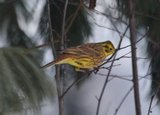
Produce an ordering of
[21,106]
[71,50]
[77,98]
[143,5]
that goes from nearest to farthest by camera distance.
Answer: [71,50]
[21,106]
[143,5]
[77,98]

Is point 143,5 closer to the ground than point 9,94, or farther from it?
farther from it

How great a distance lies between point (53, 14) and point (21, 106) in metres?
0.43

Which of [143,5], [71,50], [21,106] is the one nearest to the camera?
[71,50]

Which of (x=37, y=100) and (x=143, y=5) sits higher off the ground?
(x=143, y=5)

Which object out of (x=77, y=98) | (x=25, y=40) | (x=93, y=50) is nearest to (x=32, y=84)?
(x=93, y=50)

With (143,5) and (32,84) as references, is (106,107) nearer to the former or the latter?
(143,5)

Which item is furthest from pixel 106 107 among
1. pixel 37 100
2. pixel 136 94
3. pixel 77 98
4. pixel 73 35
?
pixel 136 94

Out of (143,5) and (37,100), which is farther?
(143,5)

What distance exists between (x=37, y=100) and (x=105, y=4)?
0.43 metres

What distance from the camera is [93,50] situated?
0.87m

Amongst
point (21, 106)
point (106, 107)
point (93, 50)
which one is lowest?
point (106, 107)

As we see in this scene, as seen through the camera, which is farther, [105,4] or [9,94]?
[105,4]

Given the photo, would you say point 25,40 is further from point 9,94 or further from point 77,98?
point 9,94

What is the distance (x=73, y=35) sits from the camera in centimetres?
131
